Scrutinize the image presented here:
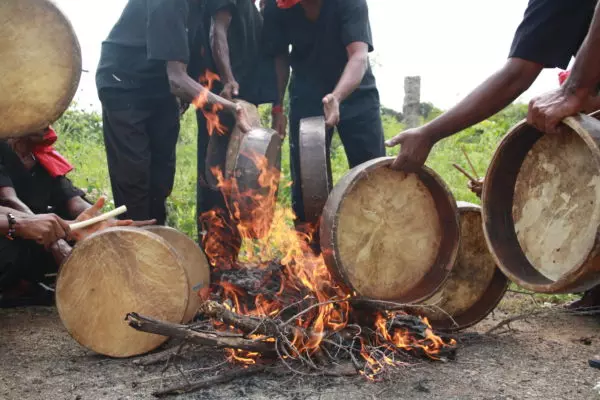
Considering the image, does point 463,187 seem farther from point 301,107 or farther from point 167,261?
point 167,261

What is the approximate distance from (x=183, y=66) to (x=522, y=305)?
3127 mm

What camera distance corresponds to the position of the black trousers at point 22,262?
413 cm

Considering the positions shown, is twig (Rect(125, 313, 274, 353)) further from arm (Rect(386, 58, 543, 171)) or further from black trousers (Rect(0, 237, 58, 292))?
black trousers (Rect(0, 237, 58, 292))

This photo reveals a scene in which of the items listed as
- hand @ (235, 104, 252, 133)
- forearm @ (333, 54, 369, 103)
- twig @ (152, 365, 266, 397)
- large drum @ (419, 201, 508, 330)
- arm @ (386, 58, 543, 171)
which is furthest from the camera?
forearm @ (333, 54, 369, 103)

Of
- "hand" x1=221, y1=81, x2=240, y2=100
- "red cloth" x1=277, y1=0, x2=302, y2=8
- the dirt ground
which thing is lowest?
the dirt ground

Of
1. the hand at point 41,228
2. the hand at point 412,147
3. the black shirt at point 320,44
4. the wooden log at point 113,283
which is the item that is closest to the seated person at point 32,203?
the hand at point 41,228

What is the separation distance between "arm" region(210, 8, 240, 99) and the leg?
969mm

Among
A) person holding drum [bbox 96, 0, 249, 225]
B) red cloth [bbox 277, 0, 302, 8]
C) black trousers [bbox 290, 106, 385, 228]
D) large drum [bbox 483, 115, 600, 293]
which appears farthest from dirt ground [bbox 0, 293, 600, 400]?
red cloth [bbox 277, 0, 302, 8]

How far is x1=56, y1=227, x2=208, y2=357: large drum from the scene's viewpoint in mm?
3355

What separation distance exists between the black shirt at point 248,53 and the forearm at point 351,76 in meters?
0.90

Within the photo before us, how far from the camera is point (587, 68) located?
8.38 ft

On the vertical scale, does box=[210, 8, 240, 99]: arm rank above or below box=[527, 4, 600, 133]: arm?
above

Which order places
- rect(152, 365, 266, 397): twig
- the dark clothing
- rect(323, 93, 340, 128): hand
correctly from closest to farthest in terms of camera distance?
1. rect(152, 365, 266, 397): twig
2. the dark clothing
3. rect(323, 93, 340, 128): hand

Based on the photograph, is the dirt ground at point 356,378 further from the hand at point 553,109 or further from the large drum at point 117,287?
the hand at point 553,109
